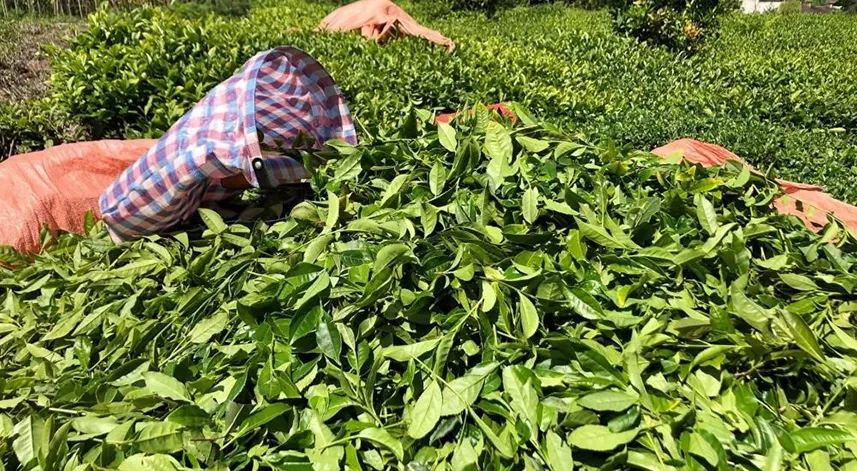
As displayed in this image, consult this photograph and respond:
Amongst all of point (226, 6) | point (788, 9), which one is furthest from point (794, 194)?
point (788, 9)

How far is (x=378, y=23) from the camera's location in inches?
216

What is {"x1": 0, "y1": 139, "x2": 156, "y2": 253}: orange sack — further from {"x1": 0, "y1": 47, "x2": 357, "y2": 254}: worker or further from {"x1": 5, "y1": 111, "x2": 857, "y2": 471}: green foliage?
{"x1": 5, "y1": 111, "x2": 857, "y2": 471}: green foliage

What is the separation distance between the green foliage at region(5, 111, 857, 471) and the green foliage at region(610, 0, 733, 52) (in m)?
5.68

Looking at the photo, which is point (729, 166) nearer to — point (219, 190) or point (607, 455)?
point (607, 455)

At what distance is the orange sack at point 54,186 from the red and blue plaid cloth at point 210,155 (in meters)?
0.39

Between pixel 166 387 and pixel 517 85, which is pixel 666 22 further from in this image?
pixel 166 387

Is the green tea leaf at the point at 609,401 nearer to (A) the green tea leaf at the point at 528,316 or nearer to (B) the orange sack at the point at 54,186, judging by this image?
(A) the green tea leaf at the point at 528,316

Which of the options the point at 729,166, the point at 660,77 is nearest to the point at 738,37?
the point at 660,77

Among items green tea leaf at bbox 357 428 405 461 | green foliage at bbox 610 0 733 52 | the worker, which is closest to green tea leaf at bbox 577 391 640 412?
green tea leaf at bbox 357 428 405 461

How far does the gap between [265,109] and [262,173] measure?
1.31 feet

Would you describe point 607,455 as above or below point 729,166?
below

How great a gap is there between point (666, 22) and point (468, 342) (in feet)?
21.1

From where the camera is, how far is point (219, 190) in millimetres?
1909

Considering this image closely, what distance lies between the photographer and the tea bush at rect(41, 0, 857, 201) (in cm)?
280
